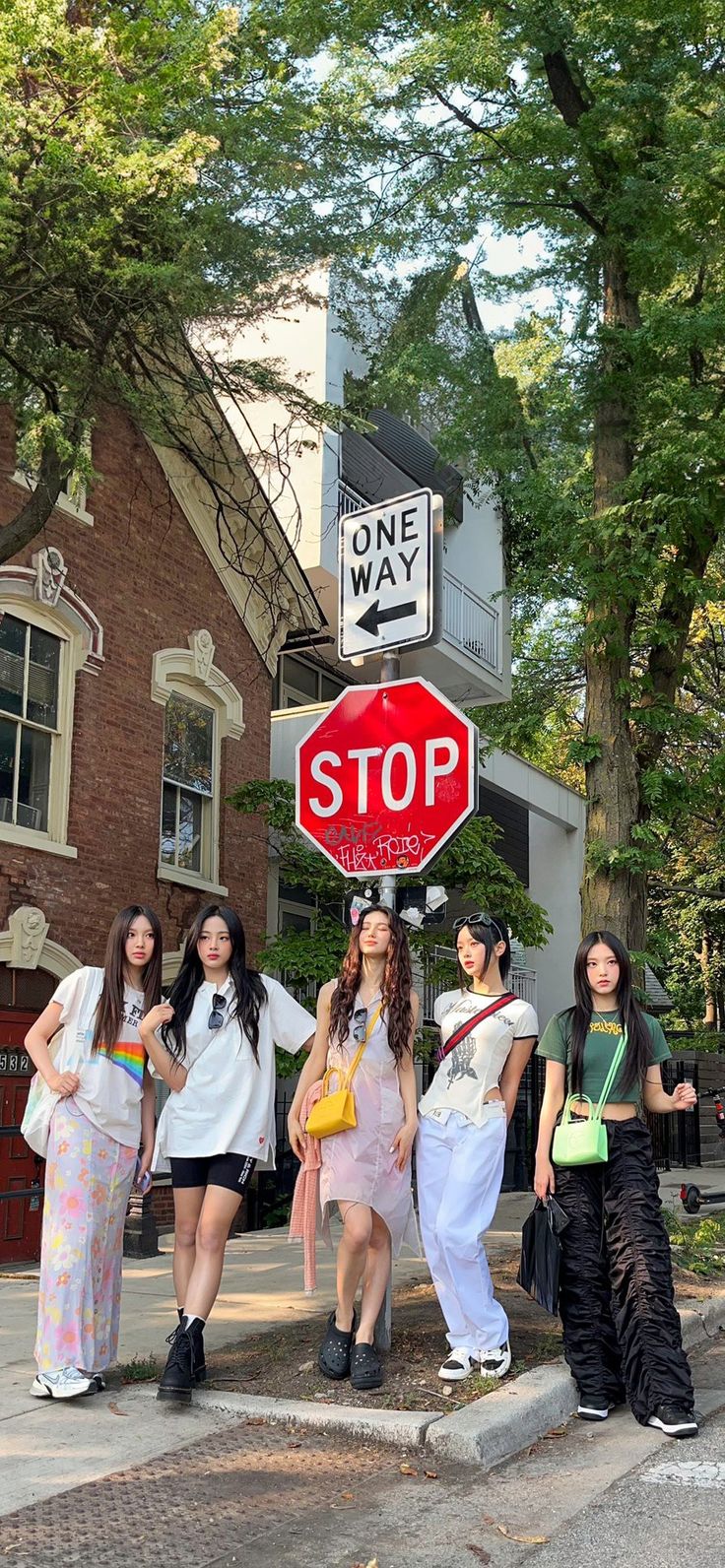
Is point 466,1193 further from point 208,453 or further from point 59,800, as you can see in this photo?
point 208,453

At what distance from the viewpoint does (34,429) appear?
8875 mm

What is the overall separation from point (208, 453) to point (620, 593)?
17.2 ft

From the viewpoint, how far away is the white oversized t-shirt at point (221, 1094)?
5.39m

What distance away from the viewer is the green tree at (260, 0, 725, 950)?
9742mm

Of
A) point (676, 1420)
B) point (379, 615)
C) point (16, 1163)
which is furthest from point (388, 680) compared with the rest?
point (16, 1163)

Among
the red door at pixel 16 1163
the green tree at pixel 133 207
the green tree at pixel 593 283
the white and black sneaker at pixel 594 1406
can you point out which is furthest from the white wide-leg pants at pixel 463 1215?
the red door at pixel 16 1163

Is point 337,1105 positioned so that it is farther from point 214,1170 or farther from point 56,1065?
point 56,1065

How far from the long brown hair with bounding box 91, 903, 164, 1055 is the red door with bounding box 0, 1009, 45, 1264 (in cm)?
562

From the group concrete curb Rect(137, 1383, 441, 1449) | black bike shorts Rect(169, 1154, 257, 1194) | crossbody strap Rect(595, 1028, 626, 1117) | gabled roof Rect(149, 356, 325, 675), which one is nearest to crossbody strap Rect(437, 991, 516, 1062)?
crossbody strap Rect(595, 1028, 626, 1117)

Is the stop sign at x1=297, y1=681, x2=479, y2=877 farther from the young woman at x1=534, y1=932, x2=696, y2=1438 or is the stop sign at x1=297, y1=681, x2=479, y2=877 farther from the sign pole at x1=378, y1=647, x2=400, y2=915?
the young woman at x1=534, y1=932, x2=696, y2=1438

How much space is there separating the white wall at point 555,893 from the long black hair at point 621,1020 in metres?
17.7

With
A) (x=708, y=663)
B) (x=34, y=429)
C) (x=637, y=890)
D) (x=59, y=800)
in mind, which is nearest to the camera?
(x=34, y=429)

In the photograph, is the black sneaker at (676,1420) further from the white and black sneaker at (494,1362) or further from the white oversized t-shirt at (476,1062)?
the white oversized t-shirt at (476,1062)

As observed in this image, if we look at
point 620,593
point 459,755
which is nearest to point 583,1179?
point 459,755
